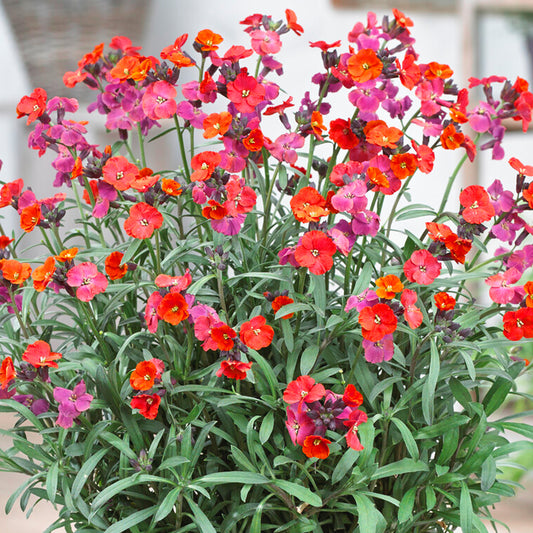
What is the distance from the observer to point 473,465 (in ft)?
2.12

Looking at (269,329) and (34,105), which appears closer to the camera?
(269,329)

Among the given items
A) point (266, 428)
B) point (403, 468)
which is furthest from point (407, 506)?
point (266, 428)

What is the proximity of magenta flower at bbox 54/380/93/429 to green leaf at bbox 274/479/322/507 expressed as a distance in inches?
7.0

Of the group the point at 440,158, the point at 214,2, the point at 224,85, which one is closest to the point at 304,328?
the point at 224,85

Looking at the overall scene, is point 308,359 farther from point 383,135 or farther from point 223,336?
point 383,135

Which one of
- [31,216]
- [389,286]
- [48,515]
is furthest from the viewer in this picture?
[48,515]

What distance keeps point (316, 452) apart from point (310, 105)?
325mm

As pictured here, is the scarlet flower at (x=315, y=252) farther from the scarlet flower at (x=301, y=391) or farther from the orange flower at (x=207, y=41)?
the orange flower at (x=207, y=41)

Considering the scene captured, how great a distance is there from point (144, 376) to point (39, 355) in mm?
105

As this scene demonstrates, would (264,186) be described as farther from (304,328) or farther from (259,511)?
(259,511)

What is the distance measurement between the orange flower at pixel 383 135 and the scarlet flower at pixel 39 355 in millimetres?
324

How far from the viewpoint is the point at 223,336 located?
1.82 feet

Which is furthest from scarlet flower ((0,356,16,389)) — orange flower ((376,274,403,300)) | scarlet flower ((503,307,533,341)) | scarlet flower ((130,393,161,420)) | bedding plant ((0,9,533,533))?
scarlet flower ((503,307,533,341))

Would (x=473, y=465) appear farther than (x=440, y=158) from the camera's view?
No
